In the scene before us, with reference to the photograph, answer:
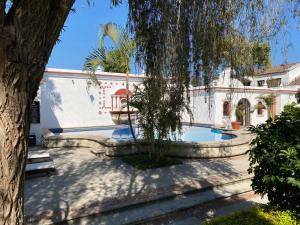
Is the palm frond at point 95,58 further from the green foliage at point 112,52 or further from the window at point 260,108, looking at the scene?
the window at point 260,108

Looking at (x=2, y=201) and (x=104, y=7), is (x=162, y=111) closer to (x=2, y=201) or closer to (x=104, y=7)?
(x=104, y=7)

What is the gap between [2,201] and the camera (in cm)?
201

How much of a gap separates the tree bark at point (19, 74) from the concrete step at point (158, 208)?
11.4ft

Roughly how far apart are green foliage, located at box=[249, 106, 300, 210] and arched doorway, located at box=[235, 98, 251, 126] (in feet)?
63.9

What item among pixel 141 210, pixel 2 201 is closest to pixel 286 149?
pixel 141 210

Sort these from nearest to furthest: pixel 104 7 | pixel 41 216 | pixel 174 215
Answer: pixel 104 7 < pixel 41 216 < pixel 174 215

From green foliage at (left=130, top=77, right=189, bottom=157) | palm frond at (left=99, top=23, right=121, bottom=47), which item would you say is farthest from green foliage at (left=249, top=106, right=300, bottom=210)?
palm frond at (left=99, top=23, right=121, bottom=47)

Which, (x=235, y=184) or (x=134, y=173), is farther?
(x=134, y=173)

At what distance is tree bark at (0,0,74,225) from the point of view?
1.91 metres

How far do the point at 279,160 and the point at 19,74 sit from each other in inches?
143

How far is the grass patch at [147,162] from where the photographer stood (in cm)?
909

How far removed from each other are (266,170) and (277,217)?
0.69 meters

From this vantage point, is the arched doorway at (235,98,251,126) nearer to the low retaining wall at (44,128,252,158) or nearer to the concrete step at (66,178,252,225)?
the low retaining wall at (44,128,252,158)

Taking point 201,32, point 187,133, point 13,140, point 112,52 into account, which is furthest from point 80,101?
point 13,140
